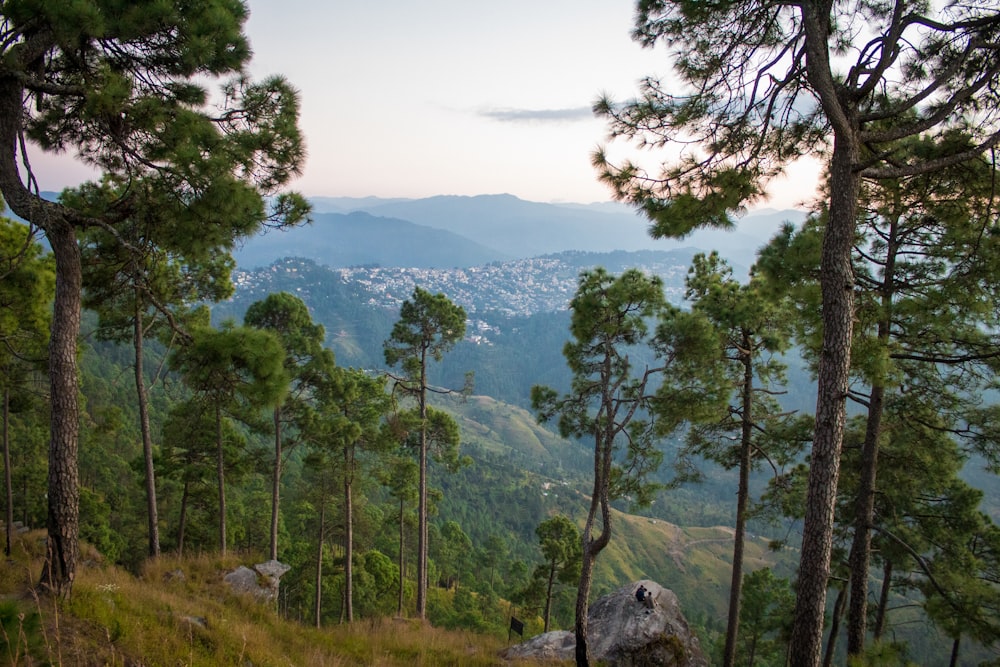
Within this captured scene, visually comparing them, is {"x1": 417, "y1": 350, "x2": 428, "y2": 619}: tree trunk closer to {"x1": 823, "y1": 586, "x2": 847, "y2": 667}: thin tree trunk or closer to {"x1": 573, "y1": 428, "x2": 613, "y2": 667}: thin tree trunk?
{"x1": 573, "y1": 428, "x2": 613, "y2": 667}: thin tree trunk

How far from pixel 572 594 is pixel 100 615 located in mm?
37613

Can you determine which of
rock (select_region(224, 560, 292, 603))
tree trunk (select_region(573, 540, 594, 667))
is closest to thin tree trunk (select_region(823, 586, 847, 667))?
tree trunk (select_region(573, 540, 594, 667))

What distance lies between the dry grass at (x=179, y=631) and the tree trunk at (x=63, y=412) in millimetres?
313

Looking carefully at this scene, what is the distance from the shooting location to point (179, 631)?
16.6ft

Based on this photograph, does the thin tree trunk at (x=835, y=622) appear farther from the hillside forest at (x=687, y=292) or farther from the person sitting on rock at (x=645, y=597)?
the person sitting on rock at (x=645, y=597)

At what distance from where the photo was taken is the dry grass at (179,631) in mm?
3951

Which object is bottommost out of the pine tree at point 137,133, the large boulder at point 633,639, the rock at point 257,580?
the large boulder at point 633,639

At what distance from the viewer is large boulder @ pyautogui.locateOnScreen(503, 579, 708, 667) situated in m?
8.52

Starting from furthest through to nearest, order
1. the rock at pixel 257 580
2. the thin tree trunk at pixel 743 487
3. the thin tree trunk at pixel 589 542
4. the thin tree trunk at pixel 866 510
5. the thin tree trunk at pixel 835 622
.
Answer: the thin tree trunk at pixel 835 622 < the thin tree trunk at pixel 743 487 < the rock at pixel 257 580 < the thin tree trunk at pixel 589 542 < the thin tree trunk at pixel 866 510

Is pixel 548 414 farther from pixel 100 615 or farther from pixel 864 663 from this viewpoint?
pixel 100 615

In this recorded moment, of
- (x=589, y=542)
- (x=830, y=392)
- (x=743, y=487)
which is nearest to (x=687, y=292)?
(x=743, y=487)

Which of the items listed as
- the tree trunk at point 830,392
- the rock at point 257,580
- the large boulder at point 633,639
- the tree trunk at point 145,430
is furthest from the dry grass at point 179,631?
the tree trunk at point 830,392

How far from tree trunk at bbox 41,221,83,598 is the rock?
4191 millimetres

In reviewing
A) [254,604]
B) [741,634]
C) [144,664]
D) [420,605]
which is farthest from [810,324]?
[741,634]
